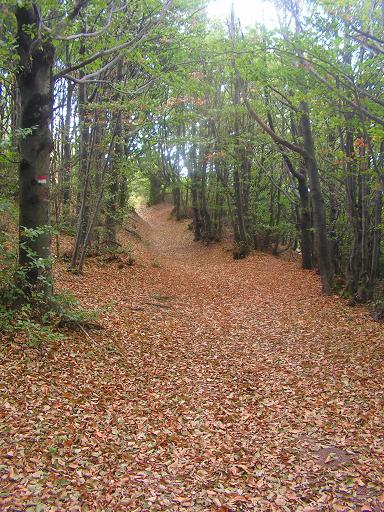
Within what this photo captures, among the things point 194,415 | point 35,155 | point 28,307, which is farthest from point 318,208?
point 28,307

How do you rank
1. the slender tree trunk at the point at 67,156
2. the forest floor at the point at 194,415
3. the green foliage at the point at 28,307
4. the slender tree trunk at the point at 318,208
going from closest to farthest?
the forest floor at the point at 194,415, the green foliage at the point at 28,307, the slender tree trunk at the point at 67,156, the slender tree trunk at the point at 318,208

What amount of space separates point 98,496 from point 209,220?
22.0 meters

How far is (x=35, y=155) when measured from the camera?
6891mm

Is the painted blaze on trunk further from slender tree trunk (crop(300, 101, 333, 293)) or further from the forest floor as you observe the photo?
slender tree trunk (crop(300, 101, 333, 293))

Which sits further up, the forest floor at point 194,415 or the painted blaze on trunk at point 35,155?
the painted blaze on trunk at point 35,155

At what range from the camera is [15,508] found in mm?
3451

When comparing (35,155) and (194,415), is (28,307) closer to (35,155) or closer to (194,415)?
(35,155)

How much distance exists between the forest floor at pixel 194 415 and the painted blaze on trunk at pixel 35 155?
4.96 feet

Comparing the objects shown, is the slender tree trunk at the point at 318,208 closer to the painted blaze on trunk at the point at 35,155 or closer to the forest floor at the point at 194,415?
the forest floor at the point at 194,415

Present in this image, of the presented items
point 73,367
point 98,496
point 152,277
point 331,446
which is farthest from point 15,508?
point 152,277

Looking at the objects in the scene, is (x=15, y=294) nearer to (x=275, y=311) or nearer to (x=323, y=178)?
(x=275, y=311)

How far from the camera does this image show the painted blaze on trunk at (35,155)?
6703 millimetres

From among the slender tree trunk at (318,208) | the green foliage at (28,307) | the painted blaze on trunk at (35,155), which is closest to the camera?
the green foliage at (28,307)

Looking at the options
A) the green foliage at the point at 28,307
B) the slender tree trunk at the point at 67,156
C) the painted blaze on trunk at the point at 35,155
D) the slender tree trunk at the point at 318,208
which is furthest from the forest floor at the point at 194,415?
the slender tree trunk at the point at 67,156
